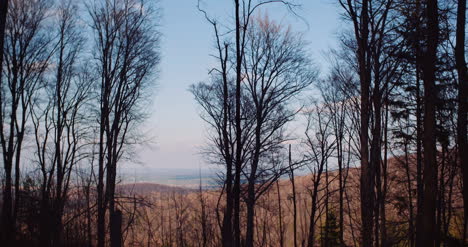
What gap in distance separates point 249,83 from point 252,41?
195 centimetres

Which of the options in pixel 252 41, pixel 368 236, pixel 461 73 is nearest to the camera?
pixel 368 236

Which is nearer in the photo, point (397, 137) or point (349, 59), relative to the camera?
point (349, 59)

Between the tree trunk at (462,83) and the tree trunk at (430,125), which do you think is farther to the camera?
the tree trunk at (462,83)

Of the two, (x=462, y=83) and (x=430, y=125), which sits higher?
(x=462, y=83)

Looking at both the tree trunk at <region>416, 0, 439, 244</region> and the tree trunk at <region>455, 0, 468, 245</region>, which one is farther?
the tree trunk at <region>455, 0, 468, 245</region>

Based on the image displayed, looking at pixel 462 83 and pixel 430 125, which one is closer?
pixel 430 125

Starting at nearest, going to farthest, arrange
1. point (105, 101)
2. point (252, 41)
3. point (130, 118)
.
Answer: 1. point (105, 101)
2. point (130, 118)
3. point (252, 41)

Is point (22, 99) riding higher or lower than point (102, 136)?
higher

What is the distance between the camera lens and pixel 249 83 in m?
17.3

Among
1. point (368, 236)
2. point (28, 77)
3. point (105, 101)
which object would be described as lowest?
point (368, 236)

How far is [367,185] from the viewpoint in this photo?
970 cm

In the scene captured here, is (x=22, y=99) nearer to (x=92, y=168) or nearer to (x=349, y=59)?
(x=92, y=168)

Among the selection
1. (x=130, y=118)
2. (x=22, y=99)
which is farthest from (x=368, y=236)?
(x=22, y=99)

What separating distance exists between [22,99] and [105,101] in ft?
12.1
